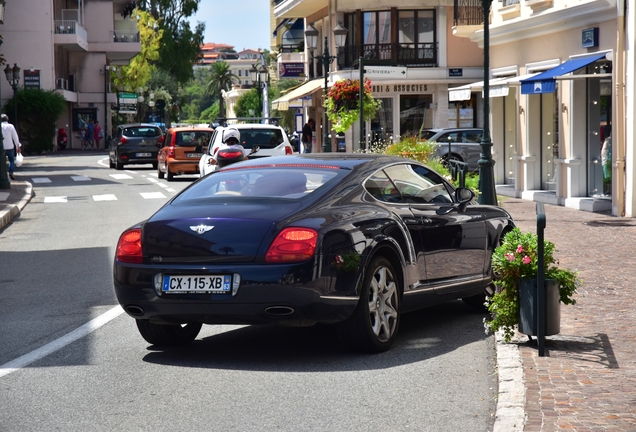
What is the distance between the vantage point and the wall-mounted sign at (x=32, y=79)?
62.9 m

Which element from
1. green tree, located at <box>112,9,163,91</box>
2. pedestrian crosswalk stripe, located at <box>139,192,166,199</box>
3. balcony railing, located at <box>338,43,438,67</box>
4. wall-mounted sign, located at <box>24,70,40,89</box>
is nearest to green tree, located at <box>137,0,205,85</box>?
green tree, located at <box>112,9,163,91</box>

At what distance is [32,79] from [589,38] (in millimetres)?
47485

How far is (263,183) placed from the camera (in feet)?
26.9

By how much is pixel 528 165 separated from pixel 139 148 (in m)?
19.6

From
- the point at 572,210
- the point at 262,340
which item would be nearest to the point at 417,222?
the point at 262,340

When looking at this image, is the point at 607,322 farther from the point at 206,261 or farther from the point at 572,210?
the point at 572,210

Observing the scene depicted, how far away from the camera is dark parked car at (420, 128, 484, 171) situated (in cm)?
3303

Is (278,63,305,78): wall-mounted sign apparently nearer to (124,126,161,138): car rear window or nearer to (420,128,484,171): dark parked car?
(124,126,161,138): car rear window

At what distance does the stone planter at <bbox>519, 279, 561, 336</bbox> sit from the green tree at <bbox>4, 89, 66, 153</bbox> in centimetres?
5562

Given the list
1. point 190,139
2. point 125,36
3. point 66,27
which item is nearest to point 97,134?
point 66,27

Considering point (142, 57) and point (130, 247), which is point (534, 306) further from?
point (142, 57)

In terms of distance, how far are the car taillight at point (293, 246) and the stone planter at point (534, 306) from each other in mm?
1469

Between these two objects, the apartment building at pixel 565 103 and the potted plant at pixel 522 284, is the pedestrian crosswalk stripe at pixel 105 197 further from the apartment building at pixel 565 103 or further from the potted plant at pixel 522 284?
the potted plant at pixel 522 284

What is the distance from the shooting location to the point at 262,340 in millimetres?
8469
